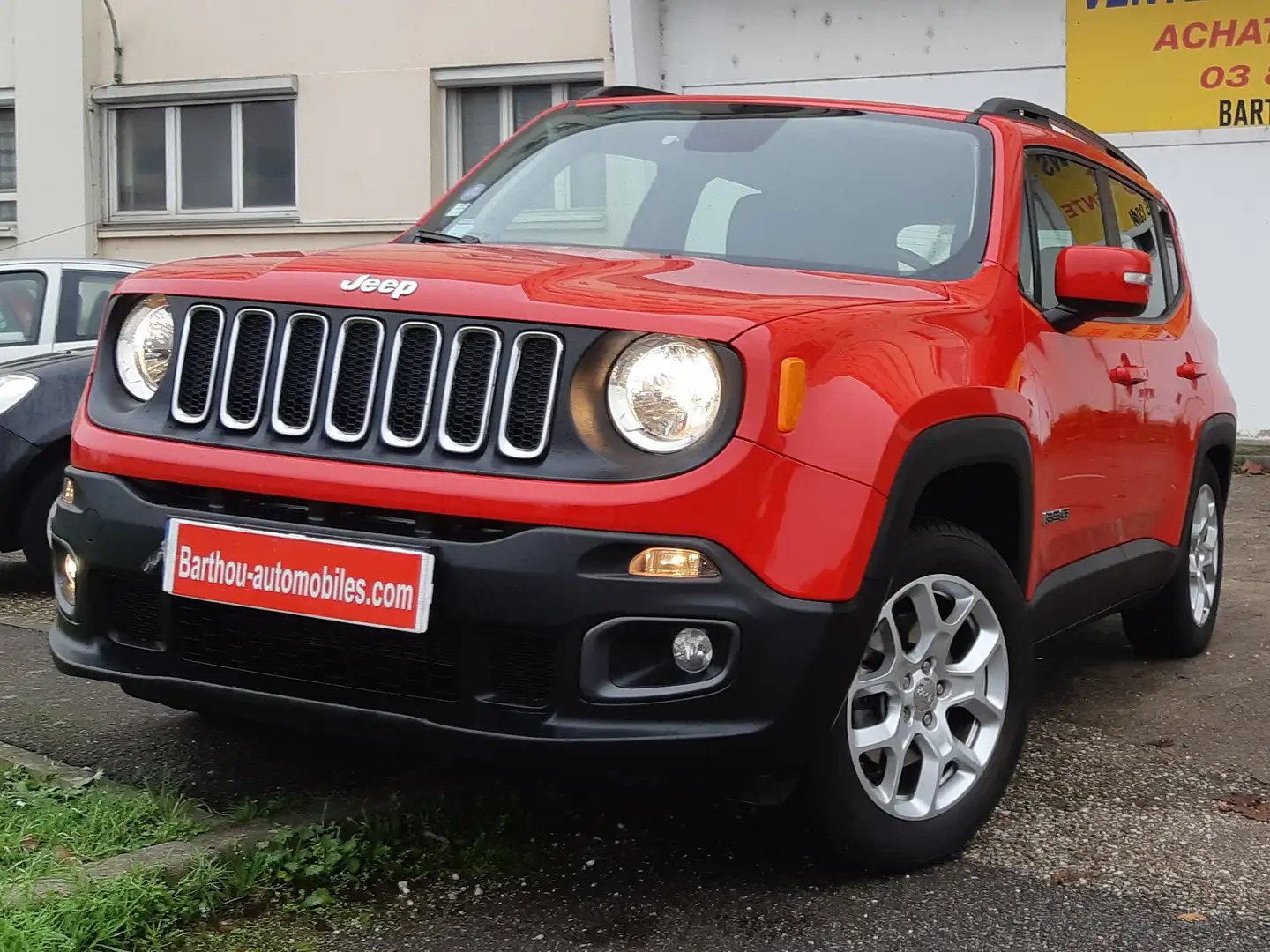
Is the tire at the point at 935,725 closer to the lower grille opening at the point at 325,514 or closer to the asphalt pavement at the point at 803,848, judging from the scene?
the asphalt pavement at the point at 803,848

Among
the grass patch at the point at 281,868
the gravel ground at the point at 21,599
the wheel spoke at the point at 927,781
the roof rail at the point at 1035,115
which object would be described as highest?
the roof rail at the point at 1035,115

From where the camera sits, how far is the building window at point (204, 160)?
14.0 metres

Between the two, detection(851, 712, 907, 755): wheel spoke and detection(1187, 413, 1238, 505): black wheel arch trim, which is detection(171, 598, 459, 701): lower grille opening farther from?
detection(1187, 413, 1238, 505): black wheel arch trim

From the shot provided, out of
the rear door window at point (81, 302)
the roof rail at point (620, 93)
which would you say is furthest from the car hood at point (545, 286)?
the rear door window at point (81, 302)

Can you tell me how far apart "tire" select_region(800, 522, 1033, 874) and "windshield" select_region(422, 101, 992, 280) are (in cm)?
77

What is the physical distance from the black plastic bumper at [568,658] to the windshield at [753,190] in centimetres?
118

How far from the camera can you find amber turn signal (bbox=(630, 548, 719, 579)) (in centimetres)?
283

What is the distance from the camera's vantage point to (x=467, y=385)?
9.70 feet

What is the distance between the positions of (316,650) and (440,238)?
147 cm

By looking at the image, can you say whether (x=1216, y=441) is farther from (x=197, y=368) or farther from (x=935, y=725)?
(x=197, y=368)

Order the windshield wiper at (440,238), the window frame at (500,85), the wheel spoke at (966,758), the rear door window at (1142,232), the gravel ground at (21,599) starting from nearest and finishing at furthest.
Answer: the wheel spoke at (966,758) → the windshield wiper at (440,238) → the rear door window at (1142,232) → the gravel ground at (21,599) → the window frame at (500,85)

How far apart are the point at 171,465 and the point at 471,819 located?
1.05 meters

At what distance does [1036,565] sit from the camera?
3.86 meters

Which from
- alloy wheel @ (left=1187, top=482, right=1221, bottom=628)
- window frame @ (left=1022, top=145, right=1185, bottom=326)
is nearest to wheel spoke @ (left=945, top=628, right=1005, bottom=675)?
window frame @ (left=1022, top=145, right=1185, bottom=326)
